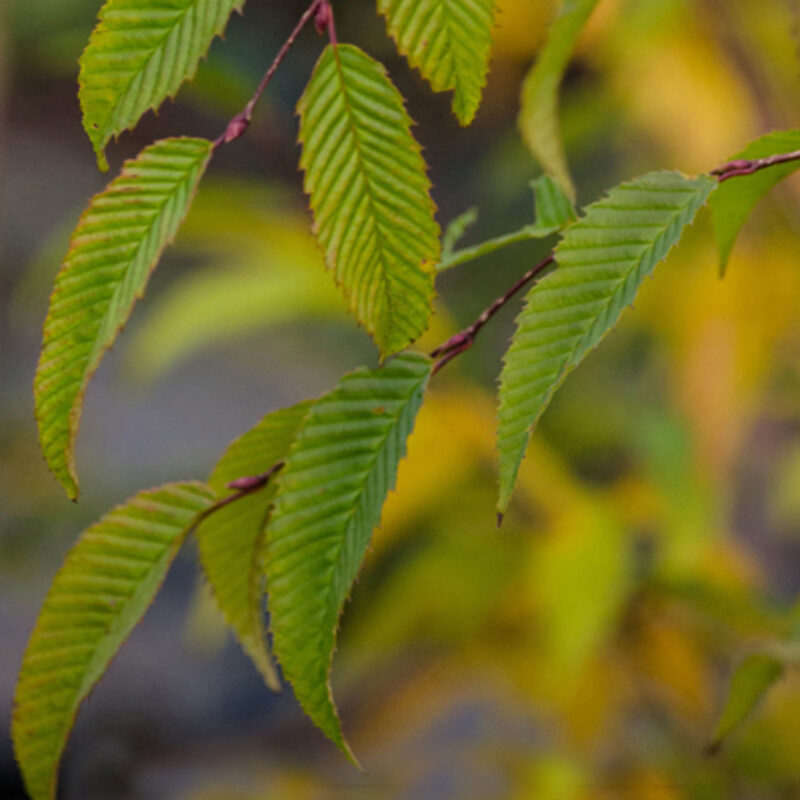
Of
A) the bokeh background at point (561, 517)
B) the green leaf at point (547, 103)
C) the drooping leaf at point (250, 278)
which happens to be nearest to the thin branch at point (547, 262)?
the green leaf at point (547, 103)

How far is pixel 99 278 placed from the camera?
30cm

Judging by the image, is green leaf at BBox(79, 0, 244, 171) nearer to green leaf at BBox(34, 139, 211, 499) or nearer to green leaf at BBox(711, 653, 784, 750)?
green leaf at BBox(34, 139, 211, 499)

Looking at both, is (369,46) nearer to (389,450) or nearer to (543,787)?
(543,787)

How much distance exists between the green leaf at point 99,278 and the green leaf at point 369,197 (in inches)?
1.5

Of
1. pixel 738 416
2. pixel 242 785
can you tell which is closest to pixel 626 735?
pixel 738 416

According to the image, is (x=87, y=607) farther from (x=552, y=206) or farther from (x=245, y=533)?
(x=552, y=206)

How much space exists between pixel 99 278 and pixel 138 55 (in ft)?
0.20

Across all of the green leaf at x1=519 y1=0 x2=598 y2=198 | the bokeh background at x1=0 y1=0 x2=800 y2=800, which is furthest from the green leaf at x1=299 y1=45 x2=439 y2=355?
the bokeh background at x1=0 y1=0 x2=800 y2=800

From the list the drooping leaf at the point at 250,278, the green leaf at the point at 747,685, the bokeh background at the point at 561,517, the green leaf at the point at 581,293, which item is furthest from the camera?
the drooping leaf at the point at 250,278

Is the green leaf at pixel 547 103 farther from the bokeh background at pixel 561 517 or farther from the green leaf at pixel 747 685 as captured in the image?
the bokeh background at pixel 561 517

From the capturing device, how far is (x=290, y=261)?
1165 mm

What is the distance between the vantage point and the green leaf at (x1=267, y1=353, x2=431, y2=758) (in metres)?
0.30

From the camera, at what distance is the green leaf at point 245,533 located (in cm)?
36

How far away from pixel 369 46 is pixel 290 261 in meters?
0.81
